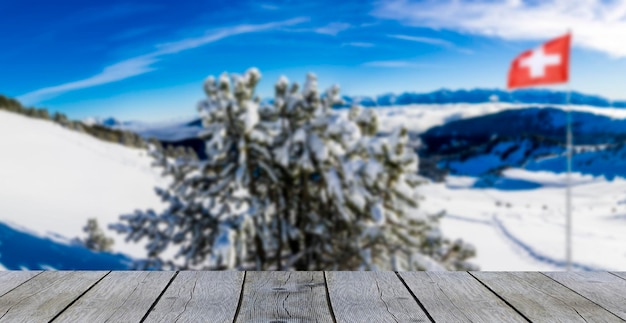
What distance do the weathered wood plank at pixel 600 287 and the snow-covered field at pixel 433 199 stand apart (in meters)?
2.27

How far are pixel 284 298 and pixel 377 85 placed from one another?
2.82 m

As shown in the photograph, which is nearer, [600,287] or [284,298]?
[284,298]

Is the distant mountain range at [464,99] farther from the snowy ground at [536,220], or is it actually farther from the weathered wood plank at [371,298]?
the weathered wood plank at [371,298]

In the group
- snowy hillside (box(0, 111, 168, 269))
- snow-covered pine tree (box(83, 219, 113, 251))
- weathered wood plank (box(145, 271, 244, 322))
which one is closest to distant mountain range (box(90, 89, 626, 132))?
snowy hillside (box(0, 111, 168, 269))

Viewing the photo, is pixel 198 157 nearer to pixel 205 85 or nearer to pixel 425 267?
pixel 205 85

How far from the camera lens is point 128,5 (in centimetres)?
401

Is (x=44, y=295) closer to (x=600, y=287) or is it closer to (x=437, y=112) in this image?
(x=600, y=287)

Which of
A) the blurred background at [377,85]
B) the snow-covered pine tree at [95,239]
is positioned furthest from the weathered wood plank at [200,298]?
the snow-covered pine tree at [95,239]

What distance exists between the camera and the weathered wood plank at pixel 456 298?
42.1 inches

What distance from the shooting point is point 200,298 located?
1.18 metres

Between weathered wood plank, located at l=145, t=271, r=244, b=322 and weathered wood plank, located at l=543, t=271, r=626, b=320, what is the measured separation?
2.29 feet

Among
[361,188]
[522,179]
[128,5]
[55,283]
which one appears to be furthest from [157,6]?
[55,283]

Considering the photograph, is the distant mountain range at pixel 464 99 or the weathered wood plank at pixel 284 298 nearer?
the weathered wood plank at pixel 284 298

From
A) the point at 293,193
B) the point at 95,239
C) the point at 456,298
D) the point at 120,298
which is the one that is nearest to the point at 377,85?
the point at 293,193
